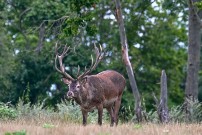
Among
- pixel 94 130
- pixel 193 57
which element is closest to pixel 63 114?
pixel 94 130

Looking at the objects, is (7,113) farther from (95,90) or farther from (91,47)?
(91,47)

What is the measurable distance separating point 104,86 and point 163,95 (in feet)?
9.85

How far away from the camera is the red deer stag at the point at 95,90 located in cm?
2058

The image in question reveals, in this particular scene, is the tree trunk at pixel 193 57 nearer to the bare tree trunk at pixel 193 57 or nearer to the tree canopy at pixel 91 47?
the bare tree trunk at pixel 193 57

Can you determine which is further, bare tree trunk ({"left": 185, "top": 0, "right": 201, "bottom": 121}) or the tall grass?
bare tree trunk ({"left": 185, "top": 0, "right": 201, "bottom": 121})

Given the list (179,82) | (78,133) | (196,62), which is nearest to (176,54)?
(179,82)

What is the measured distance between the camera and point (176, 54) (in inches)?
2020

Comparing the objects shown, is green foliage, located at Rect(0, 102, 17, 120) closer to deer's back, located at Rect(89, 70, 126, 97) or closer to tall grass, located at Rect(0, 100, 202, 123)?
tall grass, located at Rect(0, 100, 202, 123)

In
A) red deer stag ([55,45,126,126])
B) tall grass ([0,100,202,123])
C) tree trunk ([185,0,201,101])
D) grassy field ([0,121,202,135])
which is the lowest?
grassy field ([0,121,202,135])

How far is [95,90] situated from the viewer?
21.0 metres

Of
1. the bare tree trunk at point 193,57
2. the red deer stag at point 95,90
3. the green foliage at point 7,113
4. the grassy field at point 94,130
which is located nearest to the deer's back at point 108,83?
the red deer stag at point 95,90

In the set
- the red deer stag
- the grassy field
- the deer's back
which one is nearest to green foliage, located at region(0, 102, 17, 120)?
the red deer stag

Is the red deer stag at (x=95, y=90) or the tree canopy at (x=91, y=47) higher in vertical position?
the tree canopy at (x=91, y=47)

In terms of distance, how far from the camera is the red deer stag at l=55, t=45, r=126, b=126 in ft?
67.5
